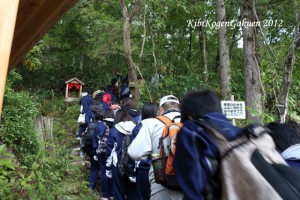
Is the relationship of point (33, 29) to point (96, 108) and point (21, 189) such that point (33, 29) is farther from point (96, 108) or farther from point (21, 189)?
point (96, 108)

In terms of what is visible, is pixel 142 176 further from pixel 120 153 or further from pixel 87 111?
pixel 87 111

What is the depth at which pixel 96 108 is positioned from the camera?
753 centimetres

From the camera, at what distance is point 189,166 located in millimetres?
1864

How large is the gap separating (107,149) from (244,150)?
4189 millimetres

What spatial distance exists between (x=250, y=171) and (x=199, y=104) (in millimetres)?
775

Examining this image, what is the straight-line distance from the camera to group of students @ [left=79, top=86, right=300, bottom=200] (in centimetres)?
184

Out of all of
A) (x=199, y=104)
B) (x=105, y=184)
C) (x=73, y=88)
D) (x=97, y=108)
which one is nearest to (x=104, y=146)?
(x=105, y=184)

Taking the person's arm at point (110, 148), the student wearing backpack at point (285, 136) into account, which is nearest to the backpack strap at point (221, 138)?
the student wearing backpack at point (285, 136)

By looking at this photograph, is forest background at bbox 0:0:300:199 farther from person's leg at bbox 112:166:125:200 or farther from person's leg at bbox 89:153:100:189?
person's leg at bbox 112:166:125:200

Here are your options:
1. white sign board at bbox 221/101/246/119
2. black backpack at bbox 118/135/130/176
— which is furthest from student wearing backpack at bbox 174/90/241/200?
white sign board at bbox 221/101/246/119

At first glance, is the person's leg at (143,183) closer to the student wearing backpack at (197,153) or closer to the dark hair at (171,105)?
the dark hair at (171,105)

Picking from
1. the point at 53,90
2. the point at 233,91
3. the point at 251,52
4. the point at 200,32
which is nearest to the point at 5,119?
the point at 251,52

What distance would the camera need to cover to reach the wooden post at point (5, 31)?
80 cm

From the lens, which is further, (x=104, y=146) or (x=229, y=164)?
(x=104, y=146)
